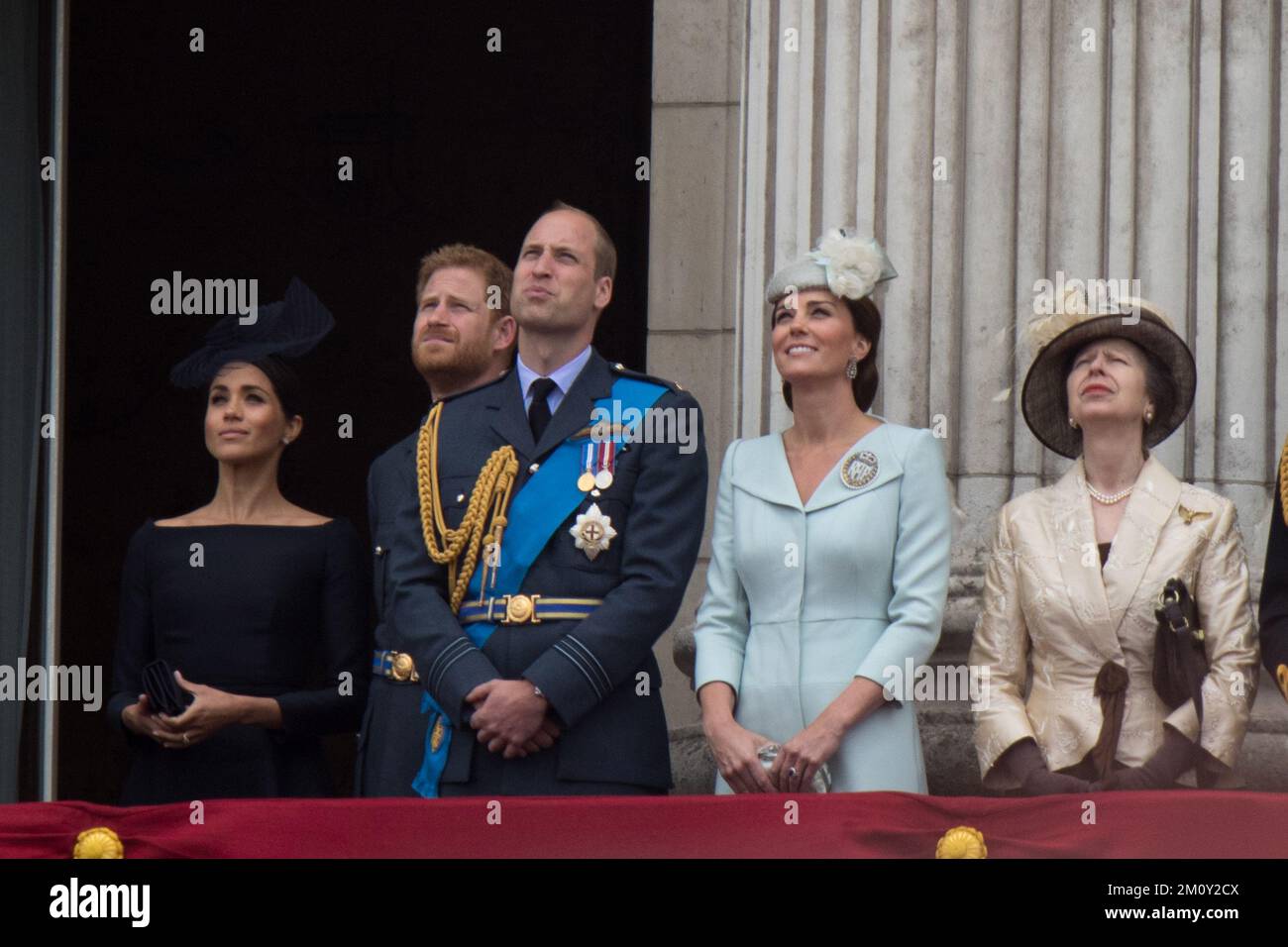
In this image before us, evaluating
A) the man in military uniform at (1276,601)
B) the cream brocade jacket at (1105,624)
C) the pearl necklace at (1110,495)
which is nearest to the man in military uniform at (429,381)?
the cream brocade jacket at (1105,624)

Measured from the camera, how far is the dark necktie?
6363 millimetres

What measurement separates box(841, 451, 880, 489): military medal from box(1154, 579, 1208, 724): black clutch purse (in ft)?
2.29

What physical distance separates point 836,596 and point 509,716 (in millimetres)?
776

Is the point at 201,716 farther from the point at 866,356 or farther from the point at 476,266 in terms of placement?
the point at 866,356

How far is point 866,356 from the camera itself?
6.32 metres

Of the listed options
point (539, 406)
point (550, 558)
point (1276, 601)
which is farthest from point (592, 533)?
point (1276, 601)

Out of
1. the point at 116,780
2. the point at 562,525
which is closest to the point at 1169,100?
the point at 562,525

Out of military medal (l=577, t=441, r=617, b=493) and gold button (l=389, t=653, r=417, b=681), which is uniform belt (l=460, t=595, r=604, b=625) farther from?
gold button (l=389, t=653, r=417, b=681)

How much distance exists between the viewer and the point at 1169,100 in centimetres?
713

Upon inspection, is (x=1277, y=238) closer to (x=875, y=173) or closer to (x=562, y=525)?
(x=875, y=173)

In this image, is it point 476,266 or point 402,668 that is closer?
point 402,668

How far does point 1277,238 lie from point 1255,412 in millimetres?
463

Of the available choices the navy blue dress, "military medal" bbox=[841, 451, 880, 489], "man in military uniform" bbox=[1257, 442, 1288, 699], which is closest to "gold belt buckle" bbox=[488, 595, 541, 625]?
the navy blue dress

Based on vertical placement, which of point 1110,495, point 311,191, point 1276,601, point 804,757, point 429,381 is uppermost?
point 311,191
